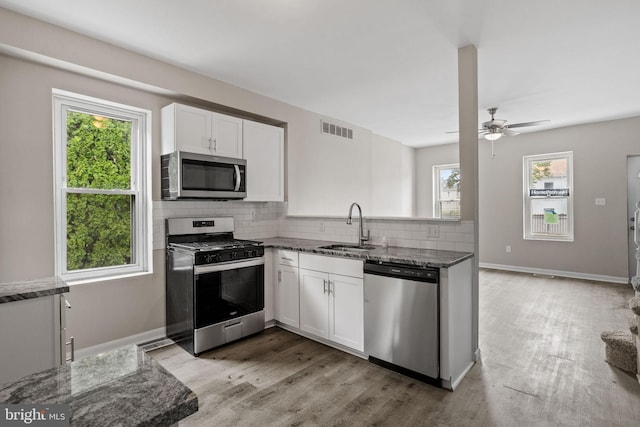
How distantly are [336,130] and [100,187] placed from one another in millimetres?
3501

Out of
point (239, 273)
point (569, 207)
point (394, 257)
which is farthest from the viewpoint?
point (569, 207)

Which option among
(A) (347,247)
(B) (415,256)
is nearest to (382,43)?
(B) (415,256)

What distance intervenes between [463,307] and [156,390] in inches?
95.9

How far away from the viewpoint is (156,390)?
695mm

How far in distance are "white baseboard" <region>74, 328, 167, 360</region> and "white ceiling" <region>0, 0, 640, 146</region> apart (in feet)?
8.62

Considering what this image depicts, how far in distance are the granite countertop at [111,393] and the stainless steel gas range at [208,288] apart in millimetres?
2177

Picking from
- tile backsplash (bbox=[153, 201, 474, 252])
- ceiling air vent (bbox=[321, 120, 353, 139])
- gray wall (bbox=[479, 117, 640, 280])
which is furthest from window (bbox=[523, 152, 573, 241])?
tile backsplash (bbox=[153, 201, 474, 252])

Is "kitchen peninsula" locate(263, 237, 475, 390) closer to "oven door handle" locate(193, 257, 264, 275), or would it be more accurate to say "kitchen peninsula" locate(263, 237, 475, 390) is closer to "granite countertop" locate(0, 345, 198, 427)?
"oven door handle" locate(193, 257, 264, 275)

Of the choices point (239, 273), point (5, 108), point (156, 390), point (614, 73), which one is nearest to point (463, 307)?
point (239, 273)

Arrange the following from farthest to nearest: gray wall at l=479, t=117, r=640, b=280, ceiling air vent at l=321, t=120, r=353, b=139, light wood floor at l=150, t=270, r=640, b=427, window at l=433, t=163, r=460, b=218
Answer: window at l=433, t=163, r=460, b=218
gray wall at l=479, t=117, r=640, b=280
ceiling air vent at l=321, t=120, r=353, b=139
light wood floor at l=150, t=270, r=640, b=427

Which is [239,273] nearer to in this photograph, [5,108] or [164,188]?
[164,188]

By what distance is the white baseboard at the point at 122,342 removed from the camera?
285 cm

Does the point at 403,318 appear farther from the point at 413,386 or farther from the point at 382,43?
the point at 382,43

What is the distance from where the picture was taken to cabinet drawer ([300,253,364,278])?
282 cm
